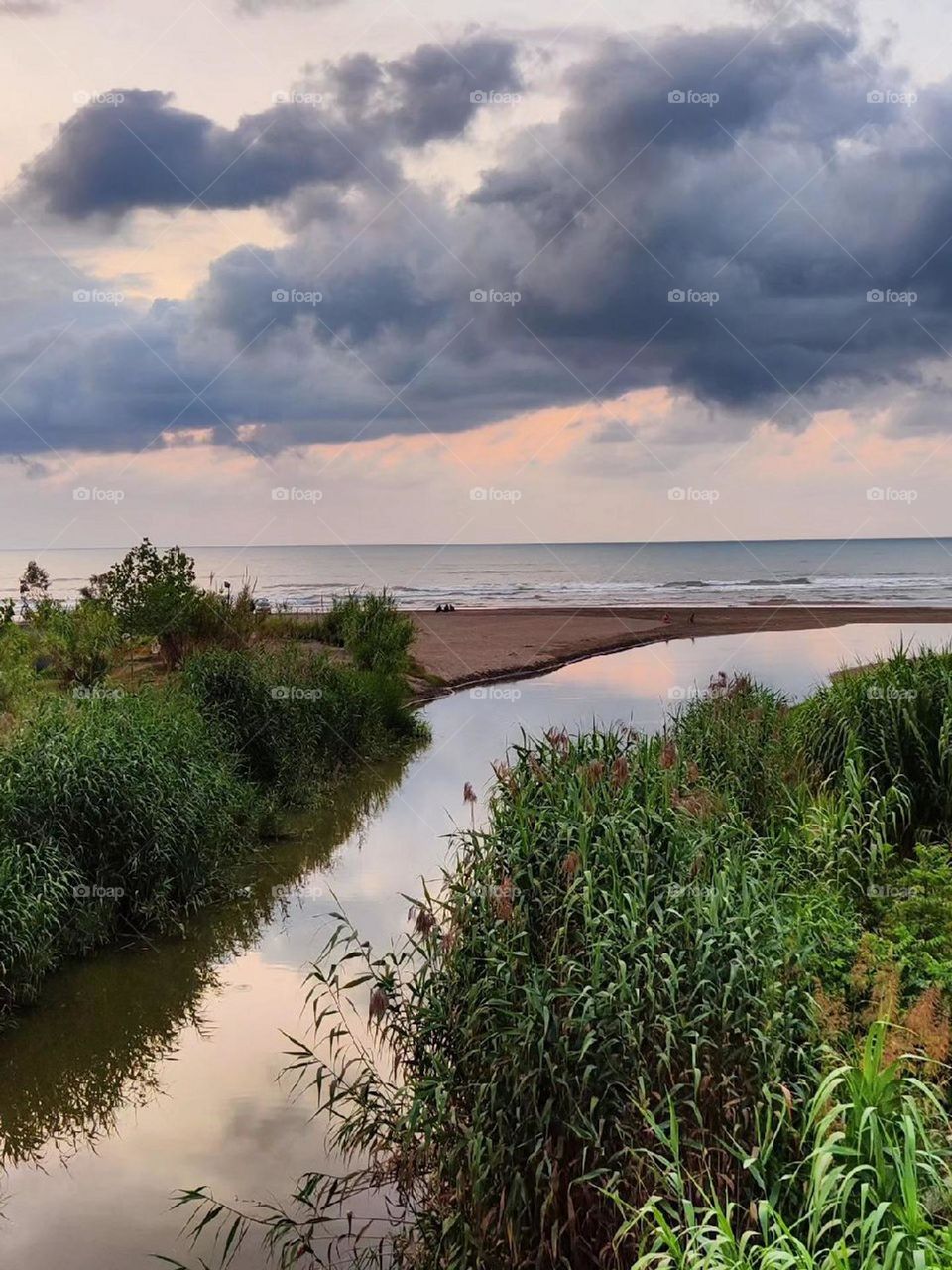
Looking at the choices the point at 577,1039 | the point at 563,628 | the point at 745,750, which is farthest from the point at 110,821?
the point at 563,628

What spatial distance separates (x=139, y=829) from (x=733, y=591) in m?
63.0

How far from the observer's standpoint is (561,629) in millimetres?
43406

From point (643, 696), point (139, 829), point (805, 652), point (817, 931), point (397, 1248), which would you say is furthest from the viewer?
point (805, 652)

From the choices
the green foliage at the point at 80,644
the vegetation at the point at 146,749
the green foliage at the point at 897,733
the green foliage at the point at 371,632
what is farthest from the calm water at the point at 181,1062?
the green foliage at the point at 371,632

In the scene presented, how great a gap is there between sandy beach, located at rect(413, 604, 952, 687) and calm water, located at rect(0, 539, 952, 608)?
6040mm

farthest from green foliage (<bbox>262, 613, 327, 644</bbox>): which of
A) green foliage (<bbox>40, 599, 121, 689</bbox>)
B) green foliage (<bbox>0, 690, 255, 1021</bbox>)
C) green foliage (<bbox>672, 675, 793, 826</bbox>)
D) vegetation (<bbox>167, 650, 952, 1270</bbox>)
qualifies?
vegetation (<bbox>167, 650, 952, 1270</bbox>)

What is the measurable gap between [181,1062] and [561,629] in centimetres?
3545

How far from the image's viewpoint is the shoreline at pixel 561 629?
30.7m

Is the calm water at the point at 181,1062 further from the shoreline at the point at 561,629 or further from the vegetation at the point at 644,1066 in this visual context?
the shoreline at the point at 561,629

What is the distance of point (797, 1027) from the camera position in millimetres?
5414

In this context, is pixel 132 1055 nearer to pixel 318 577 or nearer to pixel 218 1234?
pixel 218 1234

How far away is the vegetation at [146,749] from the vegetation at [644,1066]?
362 centimetres

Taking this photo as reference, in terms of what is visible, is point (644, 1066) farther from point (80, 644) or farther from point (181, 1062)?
point (80, 644)

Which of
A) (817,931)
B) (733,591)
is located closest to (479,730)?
(817,931)
